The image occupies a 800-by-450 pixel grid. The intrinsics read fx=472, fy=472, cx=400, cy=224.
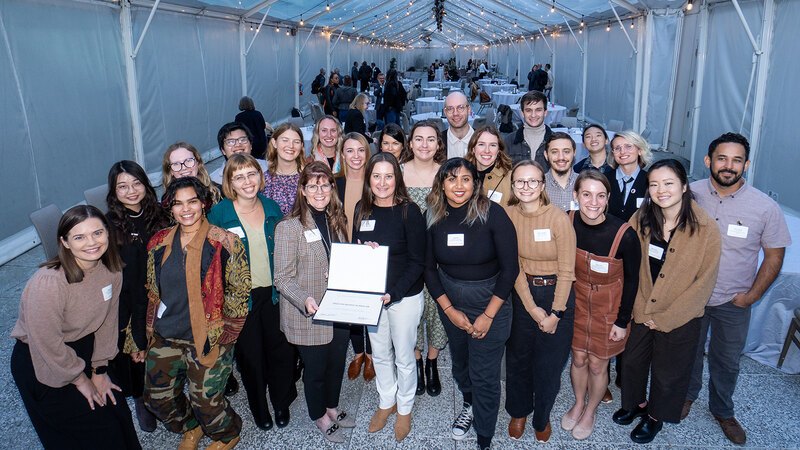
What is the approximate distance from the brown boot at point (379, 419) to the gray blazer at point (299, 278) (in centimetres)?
66

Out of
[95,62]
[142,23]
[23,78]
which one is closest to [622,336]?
[23,78]

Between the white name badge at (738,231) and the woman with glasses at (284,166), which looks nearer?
the white name badge at (738,231)

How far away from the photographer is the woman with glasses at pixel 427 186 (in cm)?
306

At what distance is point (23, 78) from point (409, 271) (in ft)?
18.1

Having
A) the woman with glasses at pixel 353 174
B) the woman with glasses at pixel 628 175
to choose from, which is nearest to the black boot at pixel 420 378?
the woman with glasses at pixel 353 174

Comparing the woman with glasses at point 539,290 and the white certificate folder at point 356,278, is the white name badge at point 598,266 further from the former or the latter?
the white certificate folder at point 356,278

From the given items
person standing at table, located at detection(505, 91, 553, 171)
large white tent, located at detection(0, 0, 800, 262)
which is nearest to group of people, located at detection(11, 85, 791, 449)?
person standing at table, located at detection(505, 91, 553, 171)

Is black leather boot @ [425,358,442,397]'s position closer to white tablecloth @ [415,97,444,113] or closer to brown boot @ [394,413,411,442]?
brown boot @ [394,413,411,442]

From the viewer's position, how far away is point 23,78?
210 inches

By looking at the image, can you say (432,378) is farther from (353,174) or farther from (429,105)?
(429,105)

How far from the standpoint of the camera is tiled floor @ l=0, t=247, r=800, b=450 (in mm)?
2699

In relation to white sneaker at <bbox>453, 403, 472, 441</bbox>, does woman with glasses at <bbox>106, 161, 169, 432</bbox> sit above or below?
above

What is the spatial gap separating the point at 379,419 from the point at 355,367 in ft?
2.05

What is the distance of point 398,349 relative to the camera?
2.63 meters
